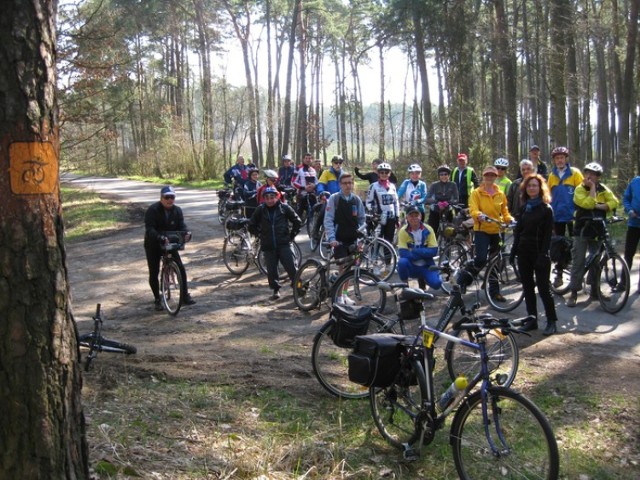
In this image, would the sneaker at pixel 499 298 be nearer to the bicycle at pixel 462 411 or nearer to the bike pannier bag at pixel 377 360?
the bicycle at pixel 462 411

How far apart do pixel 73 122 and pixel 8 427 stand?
11.6 m

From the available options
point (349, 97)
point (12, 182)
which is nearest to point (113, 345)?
point (12, 182)

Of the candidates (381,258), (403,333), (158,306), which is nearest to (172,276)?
(158,306)

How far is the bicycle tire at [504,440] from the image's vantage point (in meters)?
3.68

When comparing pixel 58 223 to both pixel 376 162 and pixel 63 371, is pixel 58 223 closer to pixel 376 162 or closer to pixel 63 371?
pixel 63 371

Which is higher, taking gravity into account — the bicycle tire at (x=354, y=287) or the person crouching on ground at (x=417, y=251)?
the person crouching on ground at (x=417, y=251)

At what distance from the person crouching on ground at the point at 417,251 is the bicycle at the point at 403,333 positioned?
241 centimetres

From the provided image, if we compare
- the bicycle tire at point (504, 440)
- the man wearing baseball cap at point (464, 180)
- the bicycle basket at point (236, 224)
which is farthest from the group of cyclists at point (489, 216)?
the bicycle tire at point (504, 440)

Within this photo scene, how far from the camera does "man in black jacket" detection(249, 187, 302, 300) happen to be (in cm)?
985

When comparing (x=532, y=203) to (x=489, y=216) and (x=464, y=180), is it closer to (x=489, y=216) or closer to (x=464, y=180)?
(x=489, y=216)

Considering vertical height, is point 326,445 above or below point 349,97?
below

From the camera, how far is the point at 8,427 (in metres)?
2.77

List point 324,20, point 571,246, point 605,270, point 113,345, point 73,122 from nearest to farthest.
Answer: point 113,345 → point 605,270 → point 571,246 → point 73,122 → point 324,20

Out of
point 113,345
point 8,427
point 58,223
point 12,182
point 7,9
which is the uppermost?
point 7,9
